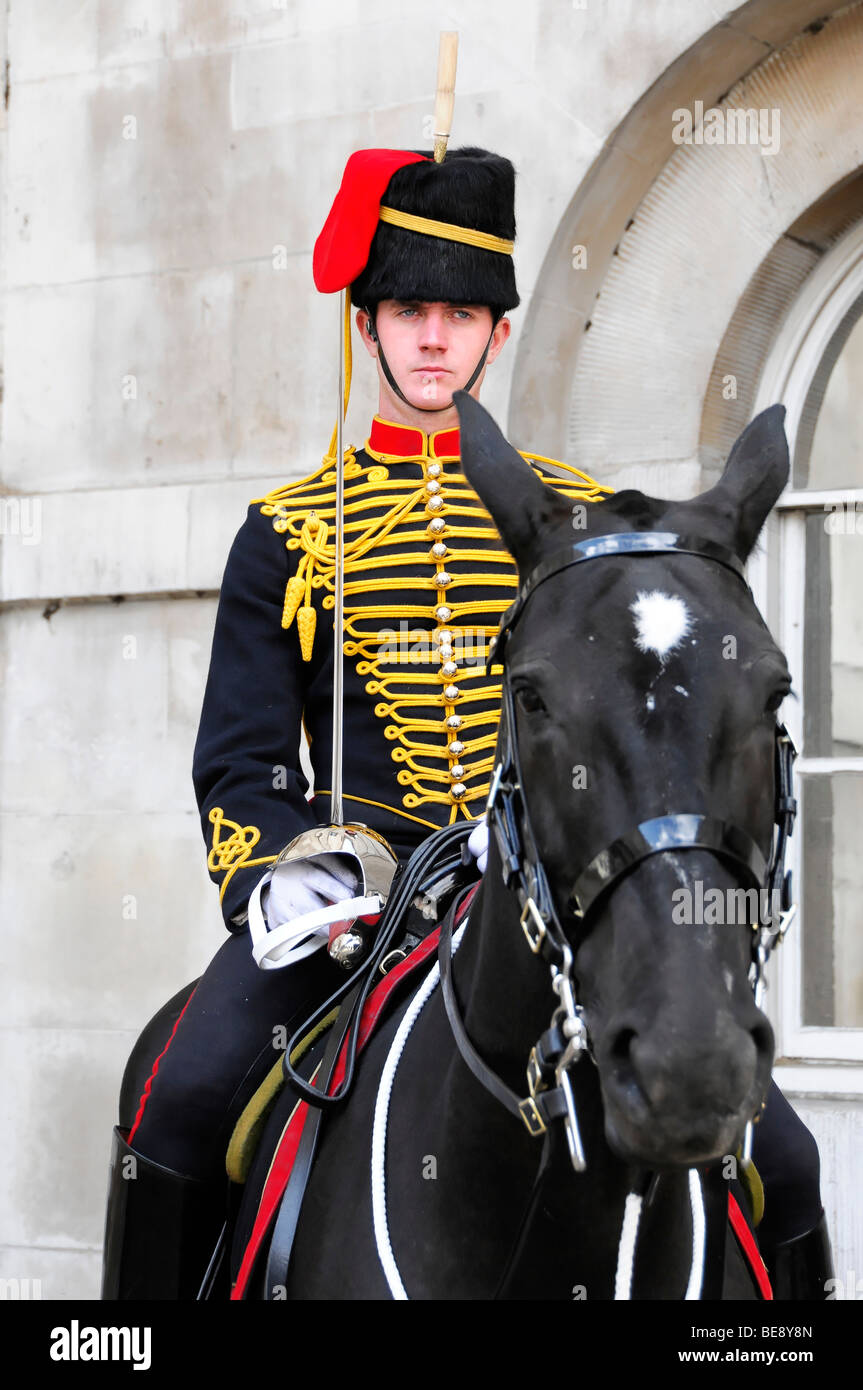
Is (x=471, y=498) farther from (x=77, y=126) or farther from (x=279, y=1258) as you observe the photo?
(x=77, y=126)

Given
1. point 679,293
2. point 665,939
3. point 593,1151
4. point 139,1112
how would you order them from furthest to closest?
1. point 679,293
2. point 139,1112
3. point 593,1151
4. point 665,939

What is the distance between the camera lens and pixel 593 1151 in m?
1.96

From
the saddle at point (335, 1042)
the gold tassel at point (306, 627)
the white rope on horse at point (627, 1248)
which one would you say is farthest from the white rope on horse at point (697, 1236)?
Result: the gold tassel at point (306, 627)

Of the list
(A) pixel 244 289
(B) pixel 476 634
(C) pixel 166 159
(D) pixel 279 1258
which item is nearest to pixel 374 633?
(B) pixel 476 634

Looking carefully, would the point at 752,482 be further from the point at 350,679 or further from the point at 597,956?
the point at 350,679

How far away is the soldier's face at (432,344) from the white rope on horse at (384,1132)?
122 centimetres

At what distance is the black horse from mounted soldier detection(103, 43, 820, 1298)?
1.45 ft

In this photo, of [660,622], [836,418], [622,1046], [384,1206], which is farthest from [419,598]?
[836,418]

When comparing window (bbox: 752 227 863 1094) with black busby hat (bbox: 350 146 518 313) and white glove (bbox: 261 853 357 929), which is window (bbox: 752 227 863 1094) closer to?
black busby hat (bbox: 350 146 518 313)

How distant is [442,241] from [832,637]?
260 cm

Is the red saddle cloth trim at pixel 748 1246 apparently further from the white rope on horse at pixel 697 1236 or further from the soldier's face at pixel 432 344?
the soldier's face at pixel 432 344

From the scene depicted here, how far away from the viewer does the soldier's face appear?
3186mm

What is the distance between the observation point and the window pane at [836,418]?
539cm

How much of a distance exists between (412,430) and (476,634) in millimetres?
470
